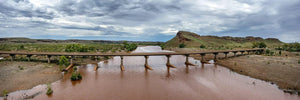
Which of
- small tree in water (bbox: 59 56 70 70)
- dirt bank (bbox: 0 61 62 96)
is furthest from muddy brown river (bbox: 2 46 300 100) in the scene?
small tree in water (bbox: 59 56 70 70)

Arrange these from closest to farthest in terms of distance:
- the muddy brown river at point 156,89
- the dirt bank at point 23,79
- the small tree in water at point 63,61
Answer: the muddy brown river at point 156,89 < the dirt bank at point 23,79 < the small tree in water at point 63,61

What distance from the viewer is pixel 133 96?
18906 millimetres

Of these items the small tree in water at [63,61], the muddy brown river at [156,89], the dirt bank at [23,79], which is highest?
the small tree in water at [63,61]

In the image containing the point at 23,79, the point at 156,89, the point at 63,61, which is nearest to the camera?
the point at 156,89

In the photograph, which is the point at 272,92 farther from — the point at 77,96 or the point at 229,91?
the point at 77,96

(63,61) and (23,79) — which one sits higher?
(63,61)

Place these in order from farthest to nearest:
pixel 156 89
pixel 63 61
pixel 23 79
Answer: pixel 63 61, pixel 23 79, pixel 156 89

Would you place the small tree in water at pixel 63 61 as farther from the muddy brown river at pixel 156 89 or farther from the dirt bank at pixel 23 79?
the muddy brown river at pixel 156 89

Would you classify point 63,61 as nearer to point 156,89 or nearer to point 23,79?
point 23,79

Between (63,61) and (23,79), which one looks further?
(63,61)

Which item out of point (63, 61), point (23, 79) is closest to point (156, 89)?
point (23, 79)

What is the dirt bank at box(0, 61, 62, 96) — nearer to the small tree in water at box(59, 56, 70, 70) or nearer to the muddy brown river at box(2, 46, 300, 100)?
the muddy brown river at box(2, 46, 300, 100)

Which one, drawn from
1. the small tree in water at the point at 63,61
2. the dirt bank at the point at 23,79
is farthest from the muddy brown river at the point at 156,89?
the small tree in water at the point at 63,61

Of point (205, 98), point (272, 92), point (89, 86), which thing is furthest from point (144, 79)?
point (272, 92)
